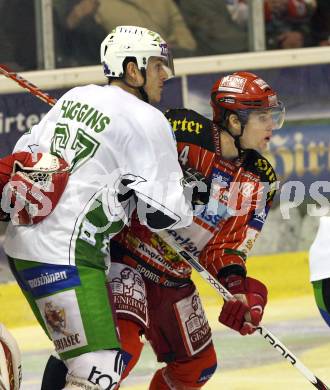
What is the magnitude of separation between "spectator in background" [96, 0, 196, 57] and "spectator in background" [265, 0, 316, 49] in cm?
44

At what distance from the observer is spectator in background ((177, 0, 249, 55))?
266 inches

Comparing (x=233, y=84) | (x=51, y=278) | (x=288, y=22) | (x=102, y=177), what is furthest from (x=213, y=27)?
(x=51, y=278)

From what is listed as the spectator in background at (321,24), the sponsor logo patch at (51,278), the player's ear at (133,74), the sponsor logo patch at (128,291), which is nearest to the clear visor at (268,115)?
the player's ear at (133,74)

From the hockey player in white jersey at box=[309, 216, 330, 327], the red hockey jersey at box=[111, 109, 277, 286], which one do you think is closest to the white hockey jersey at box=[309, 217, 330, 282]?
the hockey player in white jersey at box=[309, 216, 330, 327]

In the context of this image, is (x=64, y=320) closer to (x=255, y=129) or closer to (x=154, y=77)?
(x=154, y=77)

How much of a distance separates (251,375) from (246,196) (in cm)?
105

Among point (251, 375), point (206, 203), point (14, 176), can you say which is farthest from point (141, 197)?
point (251, 375)

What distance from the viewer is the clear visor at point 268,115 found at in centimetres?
435

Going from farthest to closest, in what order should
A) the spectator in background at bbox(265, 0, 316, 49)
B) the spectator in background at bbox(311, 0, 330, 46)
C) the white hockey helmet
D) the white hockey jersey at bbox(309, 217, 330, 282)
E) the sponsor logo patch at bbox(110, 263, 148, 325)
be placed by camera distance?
the spectator in background at bbox(311, 0, 330, 46) → the spectator in background at bbox(265, 0, 316, 49) → the sponsor logo patch at bbox(110, 263, 148, 325) → the white hockey helmet → the white hockey jersey at bbox(309, 217, 330, 282)

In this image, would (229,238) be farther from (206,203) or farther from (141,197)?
(141,197)

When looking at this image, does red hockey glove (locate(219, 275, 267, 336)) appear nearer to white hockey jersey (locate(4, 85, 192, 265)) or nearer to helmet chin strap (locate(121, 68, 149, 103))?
white hockey jersey (locate(4, 85, 192, 265))

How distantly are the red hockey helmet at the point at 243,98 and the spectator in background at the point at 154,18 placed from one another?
2.23 meters

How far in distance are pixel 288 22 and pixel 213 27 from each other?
17.7 inches

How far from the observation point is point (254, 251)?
6.65 m
